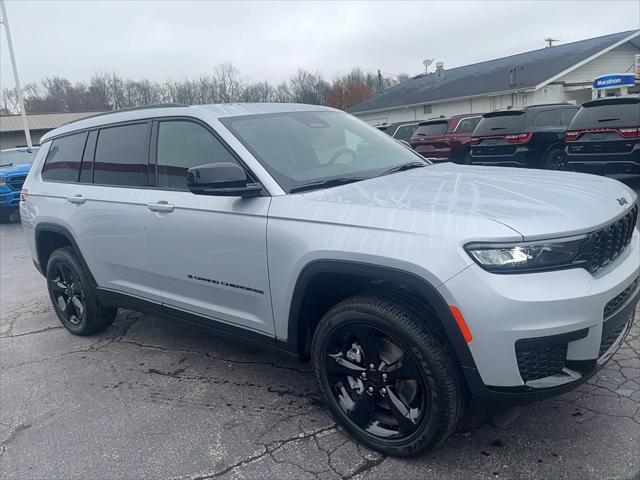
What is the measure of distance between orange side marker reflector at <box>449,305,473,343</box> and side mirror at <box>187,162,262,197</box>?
1297 millimetres

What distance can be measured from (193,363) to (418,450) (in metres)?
2.03

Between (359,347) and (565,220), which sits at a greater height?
(565,220)

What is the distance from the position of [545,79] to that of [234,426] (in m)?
25.6

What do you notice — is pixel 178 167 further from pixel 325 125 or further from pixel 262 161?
pixel 325 125

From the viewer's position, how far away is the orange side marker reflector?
229 centimetres

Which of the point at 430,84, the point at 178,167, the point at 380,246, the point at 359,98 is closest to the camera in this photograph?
the point at 380,246

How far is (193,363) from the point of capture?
407 centimetres

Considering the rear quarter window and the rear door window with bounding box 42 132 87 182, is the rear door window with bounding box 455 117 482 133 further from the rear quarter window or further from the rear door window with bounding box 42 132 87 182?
the rear door window with bounding box 42 132 87 182

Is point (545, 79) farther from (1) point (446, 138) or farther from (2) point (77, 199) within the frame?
(2) point (77, 199)

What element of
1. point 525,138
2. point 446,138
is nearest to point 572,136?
point 525,138

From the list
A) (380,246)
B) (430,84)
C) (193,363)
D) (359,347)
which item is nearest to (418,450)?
(359,347)

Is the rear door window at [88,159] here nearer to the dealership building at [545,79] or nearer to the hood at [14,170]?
the hood at [14,170]

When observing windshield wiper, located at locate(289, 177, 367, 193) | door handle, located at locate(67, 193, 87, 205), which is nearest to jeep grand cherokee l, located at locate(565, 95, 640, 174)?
windshield wiper, located at locate(289, 177, 367, 193)

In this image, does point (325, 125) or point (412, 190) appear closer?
point (412, 190)
